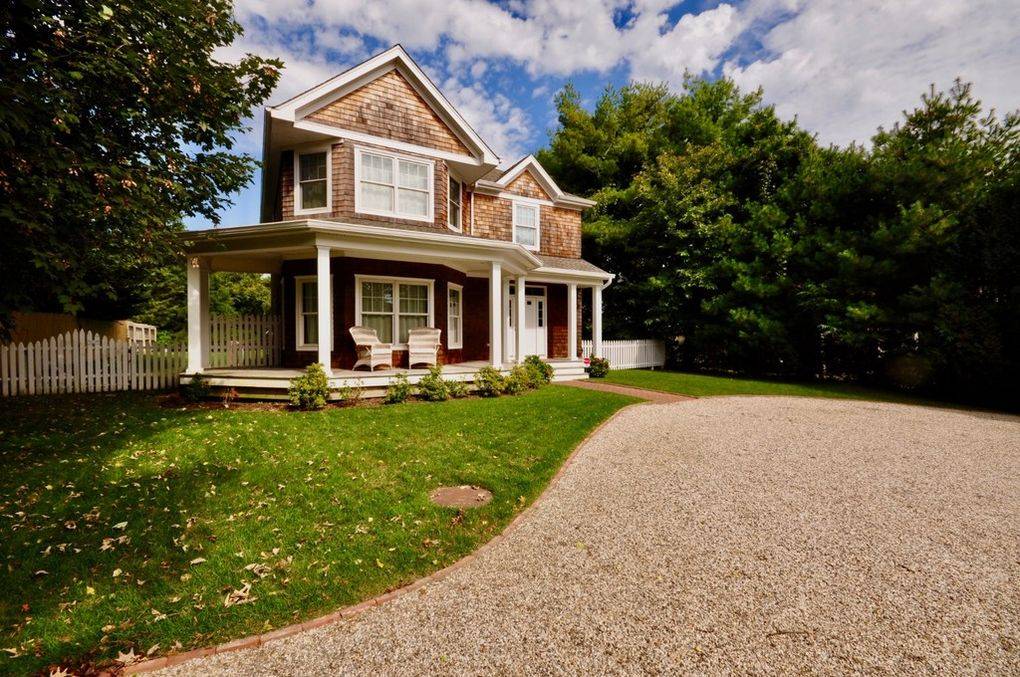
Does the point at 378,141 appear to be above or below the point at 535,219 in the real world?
above

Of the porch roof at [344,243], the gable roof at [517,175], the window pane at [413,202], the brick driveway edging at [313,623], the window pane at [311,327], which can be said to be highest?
the gable roof at [517,175]

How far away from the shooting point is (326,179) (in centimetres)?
1158

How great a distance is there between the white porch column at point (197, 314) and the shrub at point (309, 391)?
9.77ft

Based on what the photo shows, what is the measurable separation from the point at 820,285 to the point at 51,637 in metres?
19.3

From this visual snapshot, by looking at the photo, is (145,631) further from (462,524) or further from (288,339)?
(288,339)

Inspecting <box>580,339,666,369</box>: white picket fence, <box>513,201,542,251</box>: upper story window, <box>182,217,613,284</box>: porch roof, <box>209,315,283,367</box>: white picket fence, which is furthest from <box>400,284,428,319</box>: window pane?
<box>580,339,666,369</box>: white picket fence

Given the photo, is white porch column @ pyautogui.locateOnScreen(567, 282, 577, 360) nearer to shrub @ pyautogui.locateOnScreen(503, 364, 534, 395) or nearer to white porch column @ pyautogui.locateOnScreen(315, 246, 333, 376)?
shrub @ pyautogui.locateOnScreen(503, 364, 534, 395)

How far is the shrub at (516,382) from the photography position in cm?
1122

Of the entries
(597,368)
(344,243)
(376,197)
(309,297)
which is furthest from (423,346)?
(597,368)

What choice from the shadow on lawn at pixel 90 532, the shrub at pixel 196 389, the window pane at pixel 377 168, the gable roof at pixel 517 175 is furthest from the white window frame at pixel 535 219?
the shadow on lawn at pixel 90 532

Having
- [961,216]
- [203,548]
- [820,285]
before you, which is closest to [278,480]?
[203,548]

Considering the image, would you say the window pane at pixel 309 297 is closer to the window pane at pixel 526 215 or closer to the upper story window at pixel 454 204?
the upper story window at pixel 454 204

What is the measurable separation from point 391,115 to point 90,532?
11562 mm

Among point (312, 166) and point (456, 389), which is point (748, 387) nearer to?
point (456, 389)
